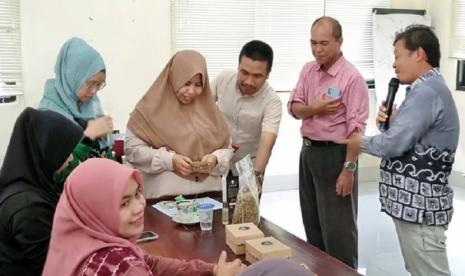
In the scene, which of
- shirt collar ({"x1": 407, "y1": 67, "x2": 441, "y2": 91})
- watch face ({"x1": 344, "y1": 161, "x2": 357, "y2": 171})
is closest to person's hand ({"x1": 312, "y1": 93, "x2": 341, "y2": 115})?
watch face ({"x1": 344, "y1": 161, "x2": 357, "y2": 171})

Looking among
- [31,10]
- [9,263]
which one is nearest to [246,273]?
[9,263]

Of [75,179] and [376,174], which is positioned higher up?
[75,179]

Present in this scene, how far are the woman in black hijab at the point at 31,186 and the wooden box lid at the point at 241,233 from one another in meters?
0.59

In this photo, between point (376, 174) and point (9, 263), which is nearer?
point (9, 263)

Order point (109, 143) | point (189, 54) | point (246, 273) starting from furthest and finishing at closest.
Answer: point (109, 143)
point (189, 54)
point (246, 273)

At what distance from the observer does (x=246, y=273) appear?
1063 mm

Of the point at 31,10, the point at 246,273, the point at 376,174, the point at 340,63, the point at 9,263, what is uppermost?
the point at 31,10

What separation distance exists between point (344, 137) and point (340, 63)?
0.43m

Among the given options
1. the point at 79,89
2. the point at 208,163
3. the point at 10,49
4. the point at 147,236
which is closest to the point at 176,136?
the point at 208,163

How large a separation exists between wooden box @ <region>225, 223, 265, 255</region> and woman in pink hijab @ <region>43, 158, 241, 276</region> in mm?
513

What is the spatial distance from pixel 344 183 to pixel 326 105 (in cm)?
45

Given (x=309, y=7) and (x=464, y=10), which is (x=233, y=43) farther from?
(x=464, y=10)

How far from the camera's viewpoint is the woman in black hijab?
4.89ft

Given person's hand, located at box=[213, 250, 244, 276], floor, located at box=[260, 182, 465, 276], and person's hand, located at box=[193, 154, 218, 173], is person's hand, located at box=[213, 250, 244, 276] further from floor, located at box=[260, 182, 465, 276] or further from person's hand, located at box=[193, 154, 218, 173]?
floor, located at box=[260, 182, 465, 276]
